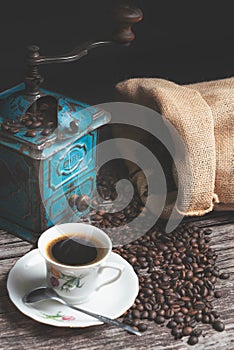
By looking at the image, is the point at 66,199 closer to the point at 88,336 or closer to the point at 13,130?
the point at 13,130

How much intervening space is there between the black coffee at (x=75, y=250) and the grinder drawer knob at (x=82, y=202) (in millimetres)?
226

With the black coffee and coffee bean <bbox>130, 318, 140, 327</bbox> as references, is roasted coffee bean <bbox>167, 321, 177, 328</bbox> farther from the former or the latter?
the black coffee

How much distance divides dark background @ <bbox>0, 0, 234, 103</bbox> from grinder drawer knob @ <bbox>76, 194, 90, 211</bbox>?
45 centimetres

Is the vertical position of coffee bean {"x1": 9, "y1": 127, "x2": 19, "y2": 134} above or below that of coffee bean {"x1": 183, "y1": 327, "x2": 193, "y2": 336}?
above

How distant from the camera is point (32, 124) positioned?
5.15 ft

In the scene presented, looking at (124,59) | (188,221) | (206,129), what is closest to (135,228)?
(188,221)

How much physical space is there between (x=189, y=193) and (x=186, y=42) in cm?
63

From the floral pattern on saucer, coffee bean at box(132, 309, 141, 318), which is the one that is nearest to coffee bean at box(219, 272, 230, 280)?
coffee bean at box(132, 309, 141, 318)

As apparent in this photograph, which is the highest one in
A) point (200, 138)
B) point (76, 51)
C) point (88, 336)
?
point (76, 51)

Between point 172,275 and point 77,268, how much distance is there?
10.9 inches

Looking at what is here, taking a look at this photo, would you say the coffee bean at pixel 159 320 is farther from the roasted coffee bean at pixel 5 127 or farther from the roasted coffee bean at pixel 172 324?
the roasted coffee bean at pixel 5 127

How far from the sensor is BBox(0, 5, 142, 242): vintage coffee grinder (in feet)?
5.10

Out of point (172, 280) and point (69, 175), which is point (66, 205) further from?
point (172, 280)

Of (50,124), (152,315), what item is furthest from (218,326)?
(50,124)
